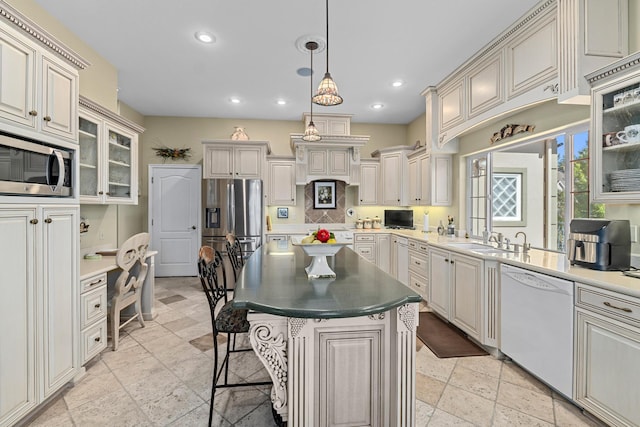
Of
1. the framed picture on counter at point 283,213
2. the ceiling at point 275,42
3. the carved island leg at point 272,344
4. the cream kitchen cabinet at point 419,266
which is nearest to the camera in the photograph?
the carved island leg at point 272,344

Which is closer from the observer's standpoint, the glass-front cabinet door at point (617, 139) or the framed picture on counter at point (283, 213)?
the glass-front cabinet door at point (617, 139)

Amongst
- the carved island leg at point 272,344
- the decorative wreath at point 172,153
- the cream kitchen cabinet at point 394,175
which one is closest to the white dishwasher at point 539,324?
the carved island leg at point 272,344

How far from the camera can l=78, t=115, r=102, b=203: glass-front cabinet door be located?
2.70 m

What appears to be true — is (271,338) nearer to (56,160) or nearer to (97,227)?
(56,160)

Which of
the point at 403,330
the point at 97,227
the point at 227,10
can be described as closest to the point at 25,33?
the point at 227,10

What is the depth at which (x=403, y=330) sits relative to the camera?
4.57 feet

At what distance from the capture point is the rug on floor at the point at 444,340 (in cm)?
264

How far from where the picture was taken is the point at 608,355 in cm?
163

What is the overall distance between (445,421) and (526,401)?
65 centimetres

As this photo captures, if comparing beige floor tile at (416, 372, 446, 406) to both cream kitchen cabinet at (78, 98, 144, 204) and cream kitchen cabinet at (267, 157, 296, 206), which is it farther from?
cream kitchen cabinet at (267, 157, 296, 206)

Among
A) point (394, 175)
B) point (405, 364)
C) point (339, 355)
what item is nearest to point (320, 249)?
point (339, 355)

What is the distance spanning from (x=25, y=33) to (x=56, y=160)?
74cm

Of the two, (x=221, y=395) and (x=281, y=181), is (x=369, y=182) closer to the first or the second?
(x=281, y=181)

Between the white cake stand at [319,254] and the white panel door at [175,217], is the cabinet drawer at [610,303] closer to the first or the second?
the white cake stand at [319,254]
